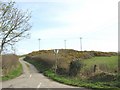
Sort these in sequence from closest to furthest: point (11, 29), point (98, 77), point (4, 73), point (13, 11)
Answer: point (98, 77) → point (13, 11) → point (11, 29) → point (4, 73)

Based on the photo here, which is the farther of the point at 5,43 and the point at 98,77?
the point at 5,43

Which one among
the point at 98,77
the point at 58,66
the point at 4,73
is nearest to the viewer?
the point at 98,77

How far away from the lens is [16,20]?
135 feet

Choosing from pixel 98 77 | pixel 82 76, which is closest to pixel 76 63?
pixel 82 76

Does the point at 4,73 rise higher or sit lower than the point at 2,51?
lower

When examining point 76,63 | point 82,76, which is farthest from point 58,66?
point 82,76

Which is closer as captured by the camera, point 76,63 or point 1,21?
point 1,21

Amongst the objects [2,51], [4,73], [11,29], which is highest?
[11,29]

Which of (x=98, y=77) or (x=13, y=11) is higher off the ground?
(x=13, y=11)

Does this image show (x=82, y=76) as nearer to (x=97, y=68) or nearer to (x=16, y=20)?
(x=97, y=68)

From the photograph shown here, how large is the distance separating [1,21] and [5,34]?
3075 mm

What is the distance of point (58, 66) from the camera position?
52.9m

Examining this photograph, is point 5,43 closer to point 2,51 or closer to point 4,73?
point 2,51

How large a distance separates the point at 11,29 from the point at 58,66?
49.1ft
